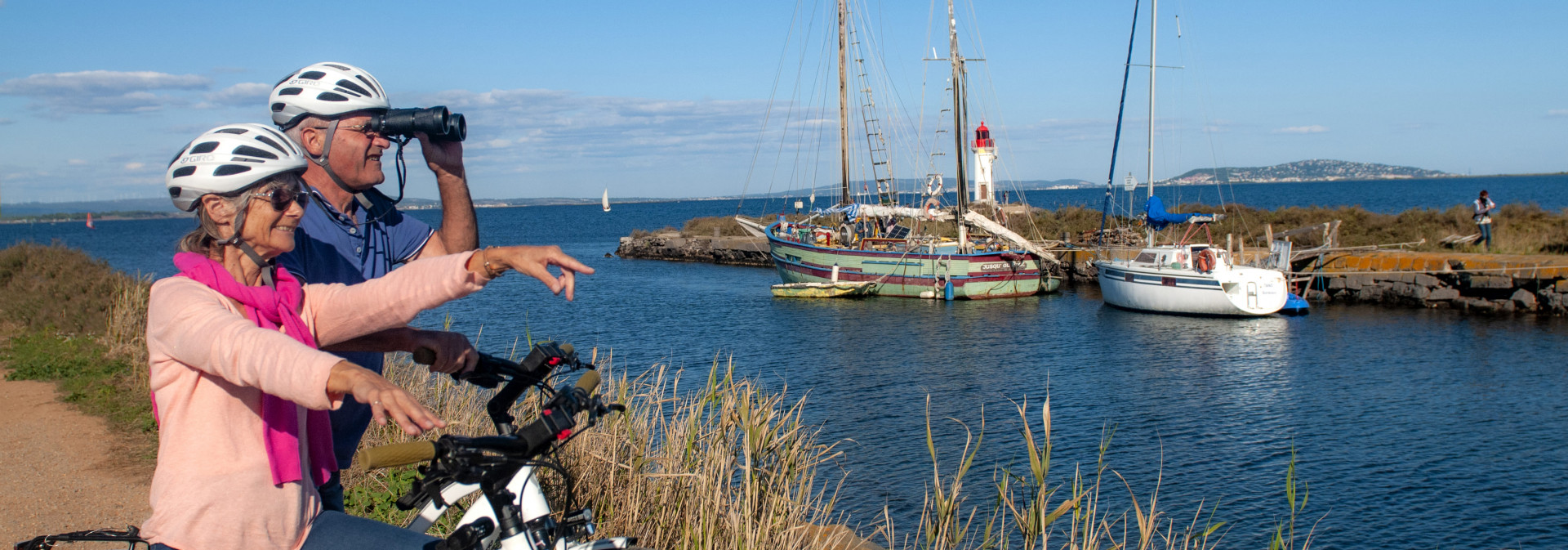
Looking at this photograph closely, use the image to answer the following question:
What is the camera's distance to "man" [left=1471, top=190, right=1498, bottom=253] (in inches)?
994

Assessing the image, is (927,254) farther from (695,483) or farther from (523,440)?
(523,440)

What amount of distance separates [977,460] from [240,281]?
9.67 m

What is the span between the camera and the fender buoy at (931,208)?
30.5m

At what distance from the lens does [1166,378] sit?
1656 cm

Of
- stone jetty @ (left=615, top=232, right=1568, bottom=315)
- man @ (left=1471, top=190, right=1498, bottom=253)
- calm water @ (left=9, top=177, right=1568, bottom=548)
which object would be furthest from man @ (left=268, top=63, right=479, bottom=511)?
man @ (left=1471, top=190, right=1498, bottom=253)

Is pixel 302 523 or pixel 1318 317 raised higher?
pixel 302 523

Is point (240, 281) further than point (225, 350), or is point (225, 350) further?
point (240, 281)

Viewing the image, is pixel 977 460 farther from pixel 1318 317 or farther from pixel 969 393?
pixel 1318 317

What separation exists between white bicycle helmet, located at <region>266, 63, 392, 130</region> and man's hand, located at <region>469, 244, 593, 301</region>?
997mm

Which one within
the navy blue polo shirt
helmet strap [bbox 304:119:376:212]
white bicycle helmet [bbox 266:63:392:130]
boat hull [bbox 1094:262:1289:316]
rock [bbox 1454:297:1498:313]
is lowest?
rock [bbox 1454:297:1498:313]

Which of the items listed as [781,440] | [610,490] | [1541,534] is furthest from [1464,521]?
[610,490]

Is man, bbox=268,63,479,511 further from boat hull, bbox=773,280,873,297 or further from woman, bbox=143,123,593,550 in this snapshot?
boat hull, bbox=773,280,873,297

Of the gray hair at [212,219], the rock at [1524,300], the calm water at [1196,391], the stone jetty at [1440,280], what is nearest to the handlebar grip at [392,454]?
the gray hair at [212,219]

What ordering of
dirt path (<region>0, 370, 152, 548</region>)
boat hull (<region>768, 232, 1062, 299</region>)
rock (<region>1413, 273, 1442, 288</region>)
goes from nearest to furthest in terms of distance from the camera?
dirt path (<region>0, 370, 152, 548</region>) → rock (<region>1413, 273, 1442, 288</region>) → boat hull (<region>768, 232, 1062, 299</region>)
